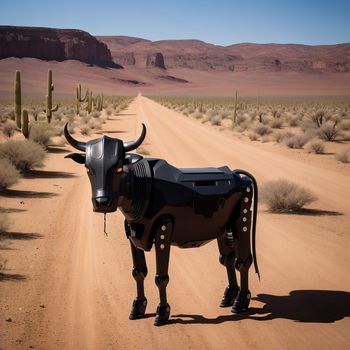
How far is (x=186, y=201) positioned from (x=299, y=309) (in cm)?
201

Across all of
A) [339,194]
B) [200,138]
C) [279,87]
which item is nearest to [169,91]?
[279,87]

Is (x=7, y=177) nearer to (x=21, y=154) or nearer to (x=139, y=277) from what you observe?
(x=21, y=154)

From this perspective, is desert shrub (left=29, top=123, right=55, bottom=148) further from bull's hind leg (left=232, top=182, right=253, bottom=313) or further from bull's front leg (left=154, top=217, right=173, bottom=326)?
bull's front leg (left=154, top=217, right=173, bottom=326)

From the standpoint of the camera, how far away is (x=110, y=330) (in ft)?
17.8

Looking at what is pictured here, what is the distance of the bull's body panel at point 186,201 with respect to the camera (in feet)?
17.1

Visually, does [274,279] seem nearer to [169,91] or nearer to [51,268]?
[51,268]

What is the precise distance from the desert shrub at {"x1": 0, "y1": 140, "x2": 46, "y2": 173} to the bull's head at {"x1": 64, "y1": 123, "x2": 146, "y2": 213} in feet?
36.8

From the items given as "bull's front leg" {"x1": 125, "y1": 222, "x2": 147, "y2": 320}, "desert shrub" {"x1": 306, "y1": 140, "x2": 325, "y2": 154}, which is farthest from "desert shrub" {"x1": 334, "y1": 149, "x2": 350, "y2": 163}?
"bull's front leg" {"x1": 125, "y1": 222, "x2": 147, "y2": 320}

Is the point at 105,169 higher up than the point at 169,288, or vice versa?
the point at 105,169

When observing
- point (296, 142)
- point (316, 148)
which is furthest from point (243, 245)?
point (296, 142)

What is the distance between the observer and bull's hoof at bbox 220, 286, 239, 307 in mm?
6113

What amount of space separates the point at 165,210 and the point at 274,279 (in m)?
2.65

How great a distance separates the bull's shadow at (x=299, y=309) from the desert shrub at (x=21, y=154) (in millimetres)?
11022

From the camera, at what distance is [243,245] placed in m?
5.93
